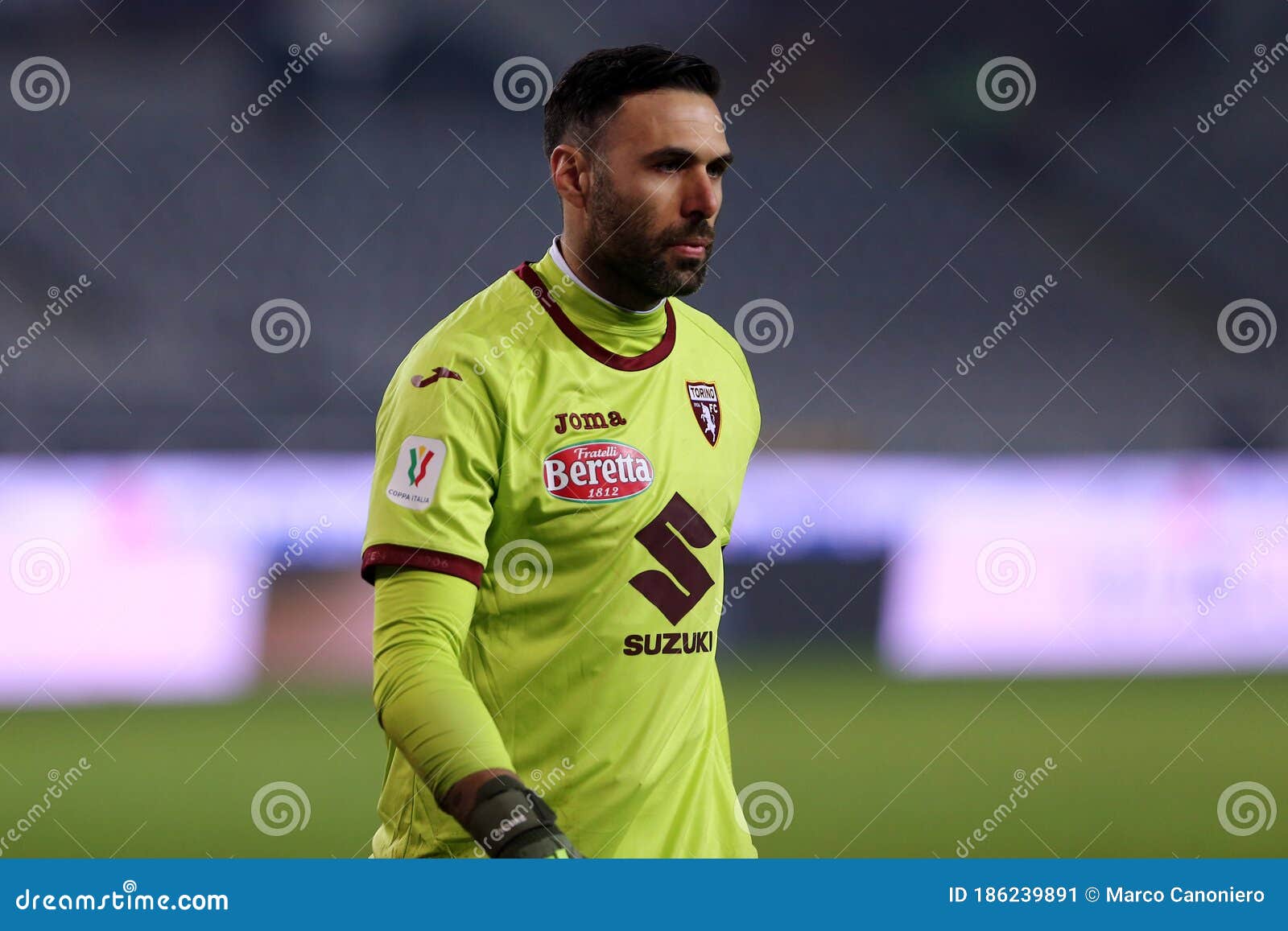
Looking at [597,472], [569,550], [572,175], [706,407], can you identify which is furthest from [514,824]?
[572,175]

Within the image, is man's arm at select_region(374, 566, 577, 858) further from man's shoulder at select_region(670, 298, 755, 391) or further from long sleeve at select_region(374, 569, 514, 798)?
man's shoulder at select_region(670, 298, 755, 391)

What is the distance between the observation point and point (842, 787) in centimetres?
802

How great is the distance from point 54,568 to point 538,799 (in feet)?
26.0

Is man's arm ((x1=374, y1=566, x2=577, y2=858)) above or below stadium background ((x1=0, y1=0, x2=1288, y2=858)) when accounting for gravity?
below

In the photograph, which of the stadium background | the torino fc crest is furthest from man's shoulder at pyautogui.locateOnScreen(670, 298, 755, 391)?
the stadium background

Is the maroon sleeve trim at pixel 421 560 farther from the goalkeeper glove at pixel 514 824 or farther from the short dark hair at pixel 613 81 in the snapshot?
the short dark hair at pixel 613 81

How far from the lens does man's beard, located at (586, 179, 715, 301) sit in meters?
2.53

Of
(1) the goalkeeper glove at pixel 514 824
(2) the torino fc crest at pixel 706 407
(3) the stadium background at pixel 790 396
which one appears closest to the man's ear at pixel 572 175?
(2) the torino fc crest at pixel 706 407

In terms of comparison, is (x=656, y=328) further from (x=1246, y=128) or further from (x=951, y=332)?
(x=1246, y=128)

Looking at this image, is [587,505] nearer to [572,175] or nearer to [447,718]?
[447,718]

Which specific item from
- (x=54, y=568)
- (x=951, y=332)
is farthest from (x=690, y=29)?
(x=54, y=568)

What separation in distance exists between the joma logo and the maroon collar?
4.3 inches

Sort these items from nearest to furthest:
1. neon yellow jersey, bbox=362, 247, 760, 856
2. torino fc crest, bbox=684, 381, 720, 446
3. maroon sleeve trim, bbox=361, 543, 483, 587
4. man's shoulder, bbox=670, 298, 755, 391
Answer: maroon sleeve trim, bbox=361, 543, 483, 587
neon yellow jersey, bbox=362, 247, 760, 856
torino fc crest, bbox=684, 381, 720, 446
man's shoulder, bbox=670, 298, 755, 391

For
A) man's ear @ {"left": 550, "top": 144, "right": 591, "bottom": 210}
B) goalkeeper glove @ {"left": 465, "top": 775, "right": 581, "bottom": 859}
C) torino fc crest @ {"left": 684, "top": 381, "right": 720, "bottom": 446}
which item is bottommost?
goalkeeper glove @ {"left": 465, "top": 775, "right": 581, "bottom": 859}
